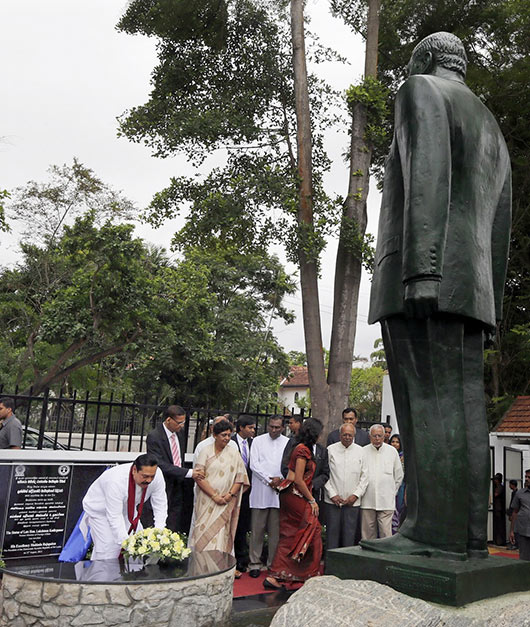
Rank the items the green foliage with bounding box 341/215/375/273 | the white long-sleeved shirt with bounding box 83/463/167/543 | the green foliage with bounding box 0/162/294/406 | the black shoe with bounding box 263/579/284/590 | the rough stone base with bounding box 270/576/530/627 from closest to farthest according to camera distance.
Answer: the rough stone base with bounding box 270/576/530/627 → the white long-sleeved shirt with bounding box 83/463/167/543 → the black shoe with bounding box 263/579/284/590 → the green foliage with bounding box 341/215/375/273 → the green foliage with bounding box 0/162/294/406

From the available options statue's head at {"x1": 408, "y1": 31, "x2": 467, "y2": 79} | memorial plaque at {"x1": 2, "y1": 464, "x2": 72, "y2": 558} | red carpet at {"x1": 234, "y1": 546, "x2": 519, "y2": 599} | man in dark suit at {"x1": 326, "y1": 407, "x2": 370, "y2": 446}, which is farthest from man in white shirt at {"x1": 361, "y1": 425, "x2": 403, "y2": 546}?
statue's head at {"x1": 408, "y1": 31, "x2": 467, "y2": 79}

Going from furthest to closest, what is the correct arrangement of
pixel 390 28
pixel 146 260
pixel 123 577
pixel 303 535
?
pixel 146 260 < pixel 390 28 < pixel 303 535 < pixel 123 577

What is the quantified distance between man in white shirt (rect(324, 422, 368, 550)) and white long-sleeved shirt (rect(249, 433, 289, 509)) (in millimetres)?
599

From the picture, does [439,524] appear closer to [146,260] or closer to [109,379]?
[146,260]

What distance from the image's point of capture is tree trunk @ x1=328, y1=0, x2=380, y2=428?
34.0 ft

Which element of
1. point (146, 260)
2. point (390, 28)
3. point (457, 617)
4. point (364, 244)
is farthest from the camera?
point (146, 260)

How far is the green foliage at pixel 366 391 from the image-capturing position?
172ft

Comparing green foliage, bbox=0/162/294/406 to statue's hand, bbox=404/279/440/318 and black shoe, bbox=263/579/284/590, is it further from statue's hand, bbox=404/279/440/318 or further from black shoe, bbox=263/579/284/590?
statue's hand, bbox=404/279/440/318

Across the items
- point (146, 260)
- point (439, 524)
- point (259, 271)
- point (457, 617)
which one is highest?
point (259, 271)

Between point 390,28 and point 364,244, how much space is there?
19.3ft

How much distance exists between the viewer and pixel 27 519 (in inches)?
263

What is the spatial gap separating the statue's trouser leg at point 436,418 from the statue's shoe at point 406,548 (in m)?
0.04

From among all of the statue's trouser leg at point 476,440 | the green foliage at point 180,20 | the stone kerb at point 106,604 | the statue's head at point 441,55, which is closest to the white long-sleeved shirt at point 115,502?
the stone kerb at point 106,604

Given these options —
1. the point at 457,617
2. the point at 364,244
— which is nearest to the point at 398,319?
the point at 457,617
